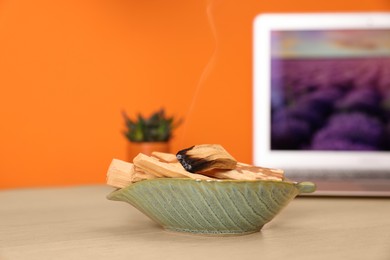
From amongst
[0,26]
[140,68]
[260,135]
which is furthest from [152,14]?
[260,135]

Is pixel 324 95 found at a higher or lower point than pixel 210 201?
higher

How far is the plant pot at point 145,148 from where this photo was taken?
4.90ft

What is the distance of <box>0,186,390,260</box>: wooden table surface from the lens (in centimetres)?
72

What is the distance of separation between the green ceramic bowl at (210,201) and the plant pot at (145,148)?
2.14 feet

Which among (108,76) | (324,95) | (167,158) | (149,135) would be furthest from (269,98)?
(167,158)

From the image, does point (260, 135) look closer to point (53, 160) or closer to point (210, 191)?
point (53, 160)

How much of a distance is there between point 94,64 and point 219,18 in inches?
14.6

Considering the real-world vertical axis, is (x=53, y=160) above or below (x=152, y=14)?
below

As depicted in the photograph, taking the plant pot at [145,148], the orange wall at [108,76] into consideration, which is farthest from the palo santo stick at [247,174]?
the orange wall at [108,76]

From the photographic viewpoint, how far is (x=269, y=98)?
1.53 metres

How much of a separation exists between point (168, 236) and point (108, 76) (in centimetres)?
105

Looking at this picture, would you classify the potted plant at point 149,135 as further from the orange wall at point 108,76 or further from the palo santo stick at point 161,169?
the palo santo stick at point 161,169

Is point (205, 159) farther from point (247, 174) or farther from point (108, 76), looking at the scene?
point (108, 76)

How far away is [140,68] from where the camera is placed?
1849 mm
